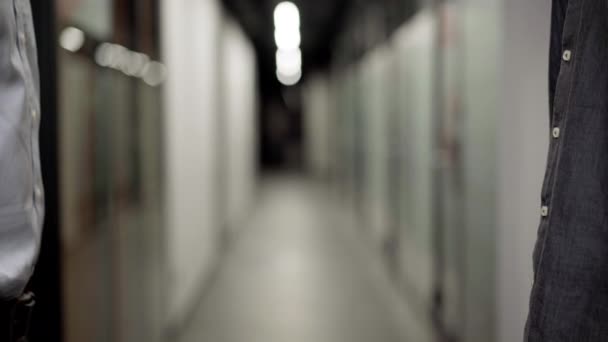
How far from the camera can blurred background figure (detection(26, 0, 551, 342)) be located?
7.68 feet

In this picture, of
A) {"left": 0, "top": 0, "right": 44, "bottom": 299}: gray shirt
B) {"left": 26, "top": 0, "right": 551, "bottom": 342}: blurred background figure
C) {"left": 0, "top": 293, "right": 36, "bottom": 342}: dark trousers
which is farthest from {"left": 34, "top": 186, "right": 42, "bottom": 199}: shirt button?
{"left": 26, "top": 0, "right": 551, "bottom": 342}: blurred background figure

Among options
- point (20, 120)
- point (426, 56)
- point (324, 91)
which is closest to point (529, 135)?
point (20, 120)

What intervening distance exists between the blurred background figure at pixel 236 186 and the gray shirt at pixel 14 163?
707 mm

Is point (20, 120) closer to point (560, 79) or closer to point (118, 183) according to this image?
point (560, 79)

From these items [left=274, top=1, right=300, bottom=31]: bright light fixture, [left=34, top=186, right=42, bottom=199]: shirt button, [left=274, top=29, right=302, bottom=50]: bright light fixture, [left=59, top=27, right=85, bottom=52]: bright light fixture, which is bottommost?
[left=34, top=186, right=42, bottom=199]: shirt button

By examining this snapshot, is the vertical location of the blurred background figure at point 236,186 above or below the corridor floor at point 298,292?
above

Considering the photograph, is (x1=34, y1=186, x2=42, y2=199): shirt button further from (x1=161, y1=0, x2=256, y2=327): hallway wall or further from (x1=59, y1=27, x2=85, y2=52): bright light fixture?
(x1=161, y1=0, x2=256, y2=327): hallway wall

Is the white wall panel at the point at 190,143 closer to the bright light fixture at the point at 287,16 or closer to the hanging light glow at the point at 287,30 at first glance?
the bright light fixture at the point at 287,16

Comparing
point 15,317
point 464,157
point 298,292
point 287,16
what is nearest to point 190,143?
point 298,292

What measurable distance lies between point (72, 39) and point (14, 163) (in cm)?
135

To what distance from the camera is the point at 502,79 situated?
2.62 m

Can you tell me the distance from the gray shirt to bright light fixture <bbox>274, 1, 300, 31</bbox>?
8141mm

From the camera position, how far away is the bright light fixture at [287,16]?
360 inches

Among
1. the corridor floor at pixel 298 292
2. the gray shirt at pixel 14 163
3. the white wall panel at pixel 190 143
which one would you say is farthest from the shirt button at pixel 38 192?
the corridor floor at pixel 298 292
